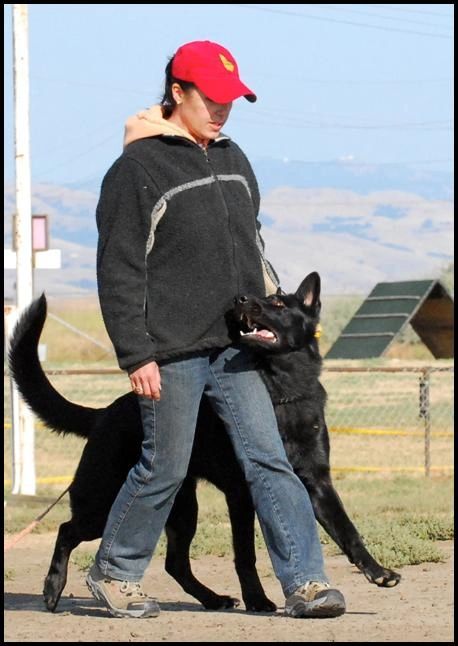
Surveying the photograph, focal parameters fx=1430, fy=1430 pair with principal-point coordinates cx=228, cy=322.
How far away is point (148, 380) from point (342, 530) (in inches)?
38.4

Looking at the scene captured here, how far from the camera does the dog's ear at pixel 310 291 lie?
5641mm

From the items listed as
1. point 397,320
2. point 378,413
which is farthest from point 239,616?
point 397,320

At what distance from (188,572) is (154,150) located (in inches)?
77.1

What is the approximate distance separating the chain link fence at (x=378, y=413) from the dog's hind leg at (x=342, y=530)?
5446mm

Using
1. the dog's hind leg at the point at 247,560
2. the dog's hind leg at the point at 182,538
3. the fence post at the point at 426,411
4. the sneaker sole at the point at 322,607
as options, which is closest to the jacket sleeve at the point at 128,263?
the dog's hind leg at the point at 247,560

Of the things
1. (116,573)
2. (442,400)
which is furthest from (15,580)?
(442,400)

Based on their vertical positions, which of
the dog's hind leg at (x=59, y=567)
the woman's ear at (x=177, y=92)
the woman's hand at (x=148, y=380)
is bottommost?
the dog's hind leg at (x=59, y=567)

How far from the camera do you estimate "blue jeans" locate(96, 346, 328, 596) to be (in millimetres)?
5184

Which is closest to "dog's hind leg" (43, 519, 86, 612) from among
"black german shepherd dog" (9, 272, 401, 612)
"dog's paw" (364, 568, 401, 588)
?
"black german shepherd dog" (9, 272, 401, 612)

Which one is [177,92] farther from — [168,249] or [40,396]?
[40,396]

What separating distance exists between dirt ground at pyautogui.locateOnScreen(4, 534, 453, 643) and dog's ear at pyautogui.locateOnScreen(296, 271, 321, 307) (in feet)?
3.98

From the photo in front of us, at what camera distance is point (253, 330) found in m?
5.28

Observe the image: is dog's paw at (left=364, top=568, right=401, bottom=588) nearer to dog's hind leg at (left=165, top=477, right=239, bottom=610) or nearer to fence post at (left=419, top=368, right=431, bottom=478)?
dog's hind leg at (left=165, top=477, right=239, bottom=610)

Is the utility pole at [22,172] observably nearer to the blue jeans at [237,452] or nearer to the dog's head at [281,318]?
the dog's head at [281,318]
